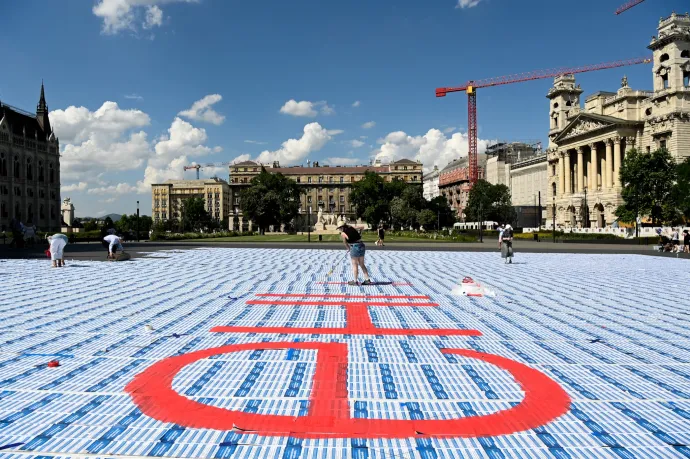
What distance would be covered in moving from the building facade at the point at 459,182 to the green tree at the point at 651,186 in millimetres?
73324

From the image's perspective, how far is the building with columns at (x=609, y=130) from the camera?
204 feet

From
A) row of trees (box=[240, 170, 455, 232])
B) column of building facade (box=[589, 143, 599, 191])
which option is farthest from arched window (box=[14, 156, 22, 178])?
column of building facade (box=[589, 143, 599, 191])

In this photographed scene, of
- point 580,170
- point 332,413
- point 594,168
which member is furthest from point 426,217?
point 332,413

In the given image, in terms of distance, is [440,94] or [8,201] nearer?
[8,201]

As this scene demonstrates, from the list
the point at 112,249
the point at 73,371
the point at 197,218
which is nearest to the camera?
the point at 73,371

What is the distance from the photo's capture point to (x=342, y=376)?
5109 millimetres

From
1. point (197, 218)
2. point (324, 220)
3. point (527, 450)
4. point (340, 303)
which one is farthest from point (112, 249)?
point (197, 218)

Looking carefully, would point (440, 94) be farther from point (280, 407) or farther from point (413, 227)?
point (280, 407)

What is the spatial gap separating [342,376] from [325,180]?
136 meters

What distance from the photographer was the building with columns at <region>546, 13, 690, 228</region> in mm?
62219

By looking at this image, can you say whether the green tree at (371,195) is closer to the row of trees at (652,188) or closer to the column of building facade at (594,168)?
the column of building facade at (594,168)

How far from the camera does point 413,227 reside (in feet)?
303

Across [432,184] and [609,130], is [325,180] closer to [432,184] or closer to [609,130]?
[432,184]

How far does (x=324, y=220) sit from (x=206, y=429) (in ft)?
254
